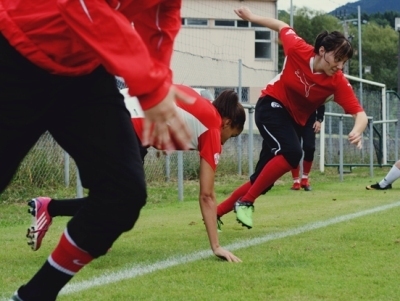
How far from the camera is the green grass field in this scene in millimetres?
4957

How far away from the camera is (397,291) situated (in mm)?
4918

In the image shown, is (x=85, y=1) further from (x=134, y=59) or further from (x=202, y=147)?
(x=202, y=147)

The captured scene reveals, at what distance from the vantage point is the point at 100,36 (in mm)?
2965

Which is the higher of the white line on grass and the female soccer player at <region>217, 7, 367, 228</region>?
the female soccer player at <region>217, 7, 367, 228</region>

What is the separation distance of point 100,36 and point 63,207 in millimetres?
3294

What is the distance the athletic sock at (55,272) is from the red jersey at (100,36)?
70cm

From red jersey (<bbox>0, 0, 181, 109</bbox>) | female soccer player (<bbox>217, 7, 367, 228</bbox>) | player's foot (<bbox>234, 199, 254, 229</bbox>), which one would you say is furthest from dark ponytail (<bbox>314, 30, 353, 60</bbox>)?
red jersey (<bbox>0, 0, 181, 109</bbox>)

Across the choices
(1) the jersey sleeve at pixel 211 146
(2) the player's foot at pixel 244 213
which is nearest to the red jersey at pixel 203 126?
(1) the jersey sleeve at pixel 211 146

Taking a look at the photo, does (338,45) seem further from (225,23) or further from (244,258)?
(225,23)

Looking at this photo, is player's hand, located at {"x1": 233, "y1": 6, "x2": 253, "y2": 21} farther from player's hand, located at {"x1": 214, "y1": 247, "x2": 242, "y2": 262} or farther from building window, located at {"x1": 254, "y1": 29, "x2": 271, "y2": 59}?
building window, located at {"x1": 254, "y1": 29, "x2": 271, "y2": 59}

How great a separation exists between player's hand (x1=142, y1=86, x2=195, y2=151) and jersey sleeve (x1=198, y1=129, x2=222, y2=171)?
3.08 metres

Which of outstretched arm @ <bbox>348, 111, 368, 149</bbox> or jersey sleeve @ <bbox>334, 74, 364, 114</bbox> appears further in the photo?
jersey sleeve @ <bbox>334, 74, 364, 114</bbox>

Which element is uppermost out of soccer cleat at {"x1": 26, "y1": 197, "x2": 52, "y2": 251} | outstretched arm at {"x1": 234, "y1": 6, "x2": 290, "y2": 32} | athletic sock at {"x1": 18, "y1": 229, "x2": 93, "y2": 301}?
outstretched arm at {"x1": 234, "y1": 6, "x2": 290, "y2": 32}

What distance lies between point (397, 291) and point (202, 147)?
6.00 ft
